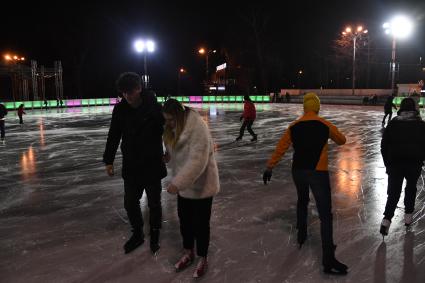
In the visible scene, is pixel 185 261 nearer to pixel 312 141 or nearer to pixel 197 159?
pixel 197 159

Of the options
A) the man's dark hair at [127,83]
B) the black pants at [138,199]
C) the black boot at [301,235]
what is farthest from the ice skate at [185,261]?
the man's dark hair at [127,83]

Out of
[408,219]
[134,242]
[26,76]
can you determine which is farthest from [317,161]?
[26,76]

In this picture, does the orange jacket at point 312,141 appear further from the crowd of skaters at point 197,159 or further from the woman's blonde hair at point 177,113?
the woman's blonde hair at point 177,113

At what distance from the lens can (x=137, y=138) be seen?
424 cm

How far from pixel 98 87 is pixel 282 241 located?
61.4m

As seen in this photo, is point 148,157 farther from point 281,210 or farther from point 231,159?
point 231,159

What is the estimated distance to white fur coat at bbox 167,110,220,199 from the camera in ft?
11.3

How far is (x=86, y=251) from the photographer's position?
4.63m

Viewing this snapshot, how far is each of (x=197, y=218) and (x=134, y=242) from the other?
122cm

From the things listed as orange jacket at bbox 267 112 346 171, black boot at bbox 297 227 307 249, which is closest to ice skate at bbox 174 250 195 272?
black boot at bbox 297 227 307 249

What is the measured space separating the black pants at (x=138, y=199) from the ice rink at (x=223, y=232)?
0.33 meters

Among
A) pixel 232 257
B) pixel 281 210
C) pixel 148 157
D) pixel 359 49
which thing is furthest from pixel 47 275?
pixel 359 49

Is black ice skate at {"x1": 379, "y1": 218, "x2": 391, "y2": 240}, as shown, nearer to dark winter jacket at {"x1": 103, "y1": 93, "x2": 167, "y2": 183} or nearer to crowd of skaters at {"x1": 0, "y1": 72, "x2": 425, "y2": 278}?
crowd of skaters at {"x1": 0, "y1": 72, "x2": 425, "y2": 278}

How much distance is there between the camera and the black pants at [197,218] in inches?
147
